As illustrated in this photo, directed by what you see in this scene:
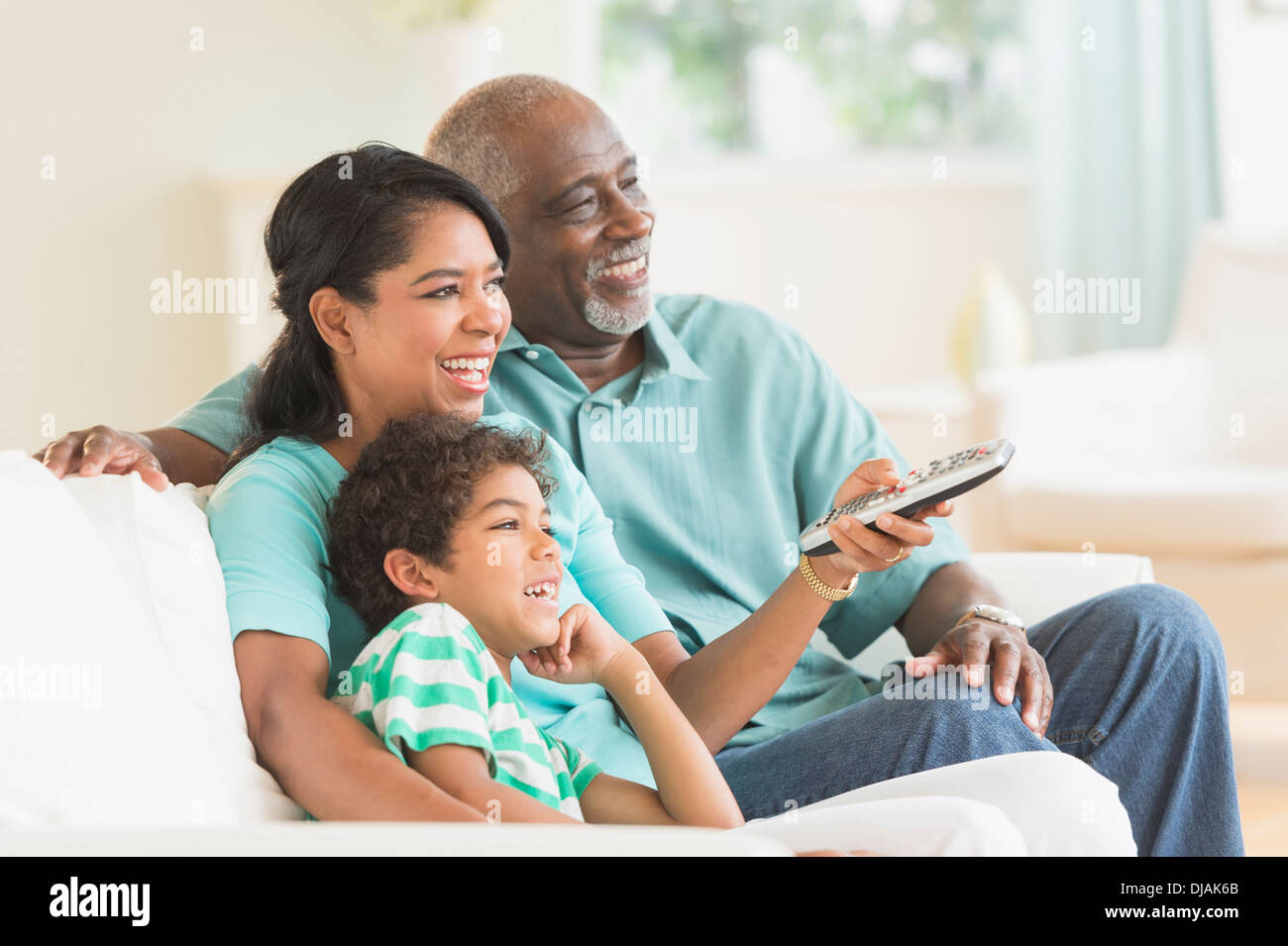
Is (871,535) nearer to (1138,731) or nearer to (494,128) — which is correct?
(1138,731)

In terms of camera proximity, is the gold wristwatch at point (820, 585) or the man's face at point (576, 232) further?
the man's face at point (576, 232)

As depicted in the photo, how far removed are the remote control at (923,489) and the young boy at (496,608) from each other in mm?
206

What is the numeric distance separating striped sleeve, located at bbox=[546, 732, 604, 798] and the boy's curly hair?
0.61ft

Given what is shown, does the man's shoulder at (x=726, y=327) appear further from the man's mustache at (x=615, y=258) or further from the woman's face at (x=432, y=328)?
the woman's face at (x=432, y=328)

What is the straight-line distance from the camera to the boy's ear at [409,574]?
1.23m

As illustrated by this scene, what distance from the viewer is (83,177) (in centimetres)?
355

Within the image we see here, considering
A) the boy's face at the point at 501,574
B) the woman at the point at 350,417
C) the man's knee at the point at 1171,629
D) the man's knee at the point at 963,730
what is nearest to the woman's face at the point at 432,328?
the woman at the point at 350,417

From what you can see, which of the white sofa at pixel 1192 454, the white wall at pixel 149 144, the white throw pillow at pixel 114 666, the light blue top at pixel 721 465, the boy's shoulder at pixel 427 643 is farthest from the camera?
A: the white wall at pixel 149 144

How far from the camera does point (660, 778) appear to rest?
3.96 ft

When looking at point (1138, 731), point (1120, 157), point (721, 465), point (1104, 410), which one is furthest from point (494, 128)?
point (1120, 157)

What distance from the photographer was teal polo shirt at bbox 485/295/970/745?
1.69 metres

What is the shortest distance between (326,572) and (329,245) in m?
0.31

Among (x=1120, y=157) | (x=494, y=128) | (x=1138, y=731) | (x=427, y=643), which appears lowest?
(x=1138, y=731)
